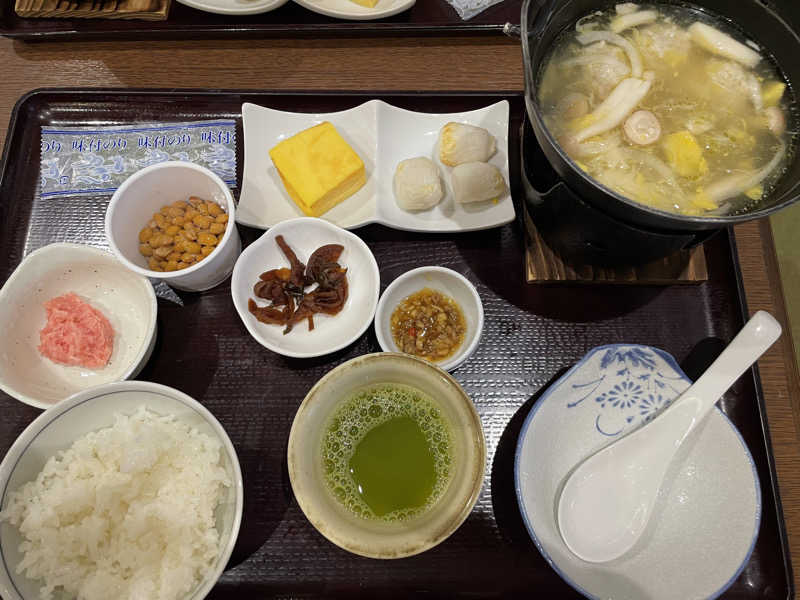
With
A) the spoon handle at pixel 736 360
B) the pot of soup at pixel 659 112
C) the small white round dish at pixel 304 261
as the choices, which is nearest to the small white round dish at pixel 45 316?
the small white round dish at pixel 304 261

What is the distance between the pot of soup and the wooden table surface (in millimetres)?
543

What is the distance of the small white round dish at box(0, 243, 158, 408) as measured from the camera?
1602mm

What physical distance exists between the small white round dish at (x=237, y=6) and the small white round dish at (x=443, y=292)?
4.10 ft

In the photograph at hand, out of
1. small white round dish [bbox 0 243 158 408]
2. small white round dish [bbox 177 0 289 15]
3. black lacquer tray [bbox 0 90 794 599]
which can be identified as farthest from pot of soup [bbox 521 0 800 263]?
small white round dish [bbox 0 243 158 408]

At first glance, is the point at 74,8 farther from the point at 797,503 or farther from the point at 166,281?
the point at 797,503

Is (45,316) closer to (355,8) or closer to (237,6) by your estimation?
(237,6)

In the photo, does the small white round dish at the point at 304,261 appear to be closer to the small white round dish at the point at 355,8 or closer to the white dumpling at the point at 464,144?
the white dumpling at the point at 464,144

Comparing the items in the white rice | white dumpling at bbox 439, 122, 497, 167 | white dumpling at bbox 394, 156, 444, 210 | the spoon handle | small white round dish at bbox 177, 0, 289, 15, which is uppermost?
small white round dish at bbox 177, 0, 289, 15

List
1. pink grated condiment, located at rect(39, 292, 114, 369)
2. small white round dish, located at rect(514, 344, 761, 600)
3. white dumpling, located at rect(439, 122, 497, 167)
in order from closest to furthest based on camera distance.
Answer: small white round dish, located at rect(514, 344, 761, 600) < pink grated condiment, located at rect(39, 292, 114, 369) < white dumpling, located at rect(439, 122, 497, 167)

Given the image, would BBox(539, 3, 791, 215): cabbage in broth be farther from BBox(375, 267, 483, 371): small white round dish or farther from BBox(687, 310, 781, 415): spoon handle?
BBox(375, 267, 483, 371): small white round dish

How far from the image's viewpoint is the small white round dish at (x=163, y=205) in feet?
5.45

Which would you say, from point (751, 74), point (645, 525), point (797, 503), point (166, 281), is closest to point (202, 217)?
point (166, 281)

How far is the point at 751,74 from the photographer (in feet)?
5.08

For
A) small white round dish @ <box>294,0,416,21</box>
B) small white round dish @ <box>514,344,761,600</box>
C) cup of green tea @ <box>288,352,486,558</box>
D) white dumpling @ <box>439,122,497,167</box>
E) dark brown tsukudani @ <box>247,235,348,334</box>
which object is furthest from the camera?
small white round dish @ <box>294,0,416,21</box>
